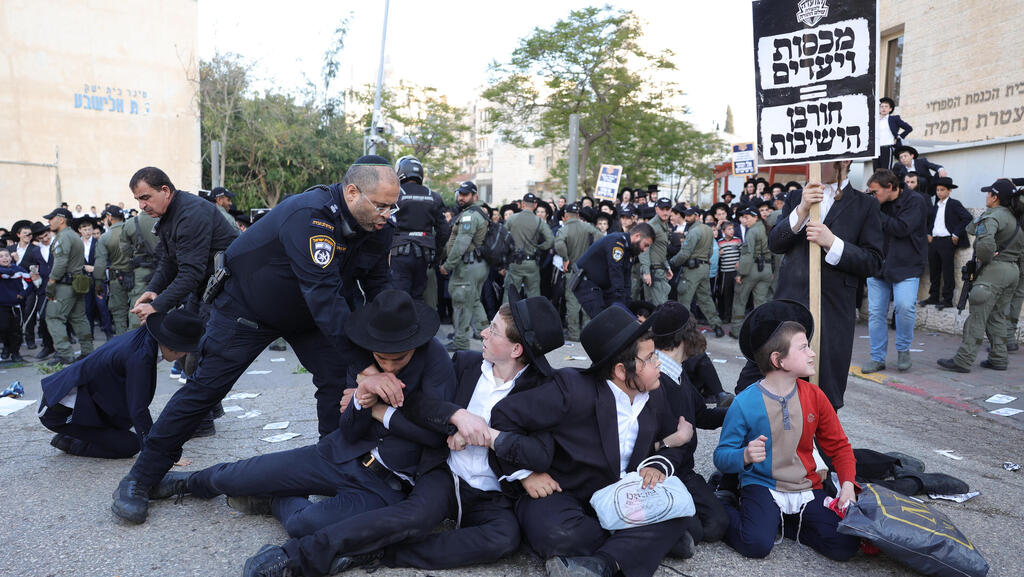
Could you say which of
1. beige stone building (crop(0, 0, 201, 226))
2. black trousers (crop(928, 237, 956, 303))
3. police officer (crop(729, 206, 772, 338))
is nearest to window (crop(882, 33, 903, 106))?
black trousers (crop(928, 237, 956, 303))

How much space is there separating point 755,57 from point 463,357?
8.00 ft

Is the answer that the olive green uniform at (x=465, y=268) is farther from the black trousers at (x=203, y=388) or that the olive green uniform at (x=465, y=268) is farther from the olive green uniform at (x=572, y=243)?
the black trousers at (x=203, y=388)

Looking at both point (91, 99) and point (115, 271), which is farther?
point (91, 99)

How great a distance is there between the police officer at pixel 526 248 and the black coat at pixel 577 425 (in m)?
6.52

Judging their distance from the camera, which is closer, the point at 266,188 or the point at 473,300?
the point at 473,300

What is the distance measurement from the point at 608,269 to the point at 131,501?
19.3 feet

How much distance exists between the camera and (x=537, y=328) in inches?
127

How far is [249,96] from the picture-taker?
24.9m

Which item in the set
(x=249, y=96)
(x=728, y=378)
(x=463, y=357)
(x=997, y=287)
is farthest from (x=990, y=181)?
(x=249, y=96)

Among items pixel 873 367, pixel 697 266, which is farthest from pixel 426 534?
pixel 697 266

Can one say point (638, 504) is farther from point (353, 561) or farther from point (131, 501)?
point (131, 501)

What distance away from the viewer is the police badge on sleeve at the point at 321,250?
10.9 ft

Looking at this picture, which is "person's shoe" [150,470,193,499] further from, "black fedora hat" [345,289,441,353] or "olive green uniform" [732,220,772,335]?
"olive green uniform" [732,220,772,335]

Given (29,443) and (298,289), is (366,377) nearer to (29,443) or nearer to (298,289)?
(298,289)
